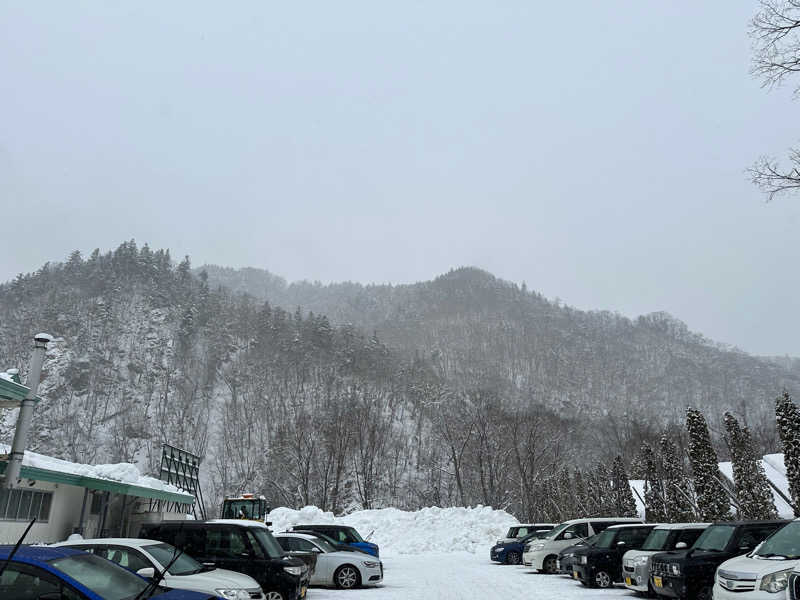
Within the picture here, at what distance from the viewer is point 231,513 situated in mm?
26531

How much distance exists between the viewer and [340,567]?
1532 cm

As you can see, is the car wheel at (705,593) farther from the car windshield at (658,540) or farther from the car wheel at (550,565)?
the car wheel at (550,565)

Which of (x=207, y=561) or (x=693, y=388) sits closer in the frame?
(x=207, y=561)

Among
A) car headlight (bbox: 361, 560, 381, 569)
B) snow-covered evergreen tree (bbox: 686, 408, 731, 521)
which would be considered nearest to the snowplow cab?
car headlight (bbox: 361, 560, 381, 569)

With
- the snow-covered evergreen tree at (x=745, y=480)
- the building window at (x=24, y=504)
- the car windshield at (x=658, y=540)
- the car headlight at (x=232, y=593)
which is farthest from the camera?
the snow-covered evergreen tree at (x=745, y=480)

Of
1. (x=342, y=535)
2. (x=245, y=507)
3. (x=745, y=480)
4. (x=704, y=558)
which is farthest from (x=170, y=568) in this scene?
(x=745, y=480)

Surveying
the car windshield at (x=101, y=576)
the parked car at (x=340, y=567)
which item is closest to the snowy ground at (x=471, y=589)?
the parked car at (x=340, y=567)

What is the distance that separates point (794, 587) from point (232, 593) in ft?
23.5

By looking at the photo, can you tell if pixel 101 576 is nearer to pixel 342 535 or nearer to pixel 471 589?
pixel 471 589

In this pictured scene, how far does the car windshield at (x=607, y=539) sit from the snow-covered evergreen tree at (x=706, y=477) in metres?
12.3

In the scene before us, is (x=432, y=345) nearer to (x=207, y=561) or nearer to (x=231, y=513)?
(x=231, y=513)

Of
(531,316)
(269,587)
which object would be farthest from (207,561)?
(531,316)

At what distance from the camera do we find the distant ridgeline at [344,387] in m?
62.6

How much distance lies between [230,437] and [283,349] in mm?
20291
